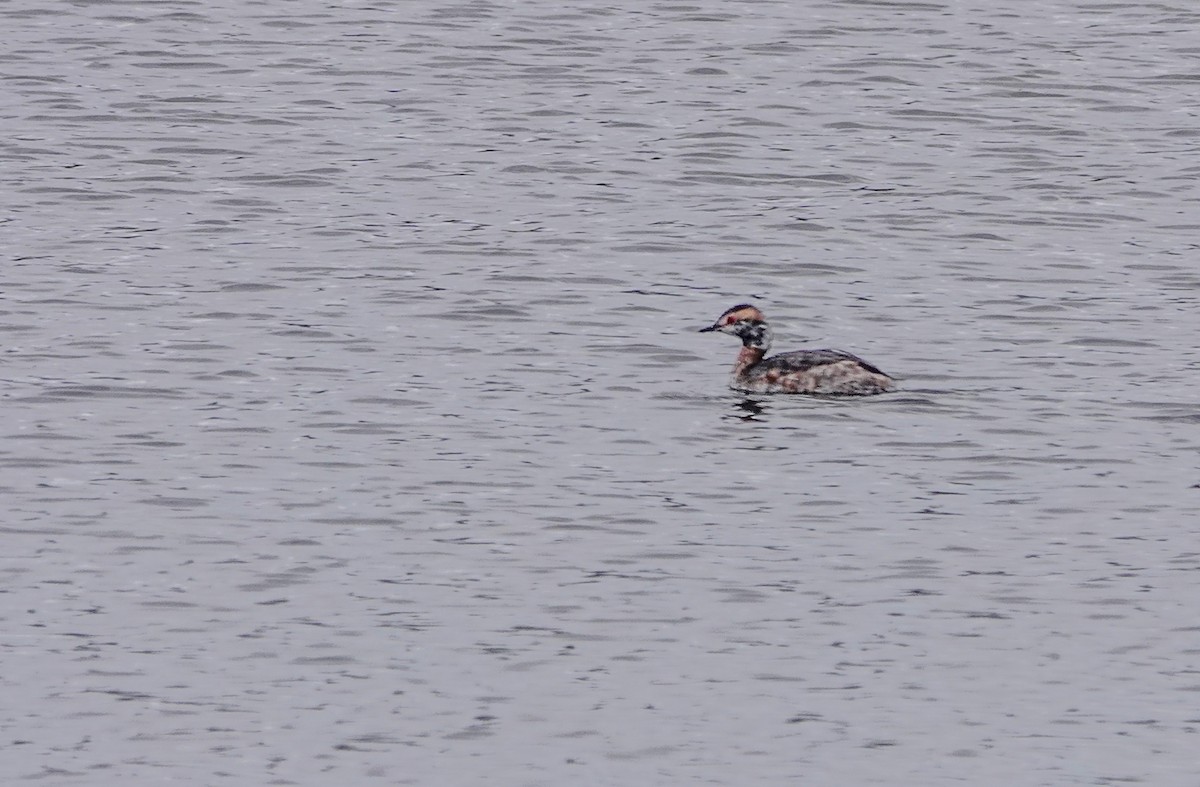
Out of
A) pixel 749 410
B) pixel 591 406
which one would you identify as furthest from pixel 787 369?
pixel 591 406

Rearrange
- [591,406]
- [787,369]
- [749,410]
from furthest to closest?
[787,369] → [749,410] → [591,406]

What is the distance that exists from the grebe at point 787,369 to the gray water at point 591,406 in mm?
236

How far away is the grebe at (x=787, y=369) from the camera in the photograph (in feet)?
61.6

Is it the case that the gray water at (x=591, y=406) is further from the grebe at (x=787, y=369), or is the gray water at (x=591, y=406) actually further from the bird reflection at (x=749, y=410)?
the grebe at (x=787, y=369)

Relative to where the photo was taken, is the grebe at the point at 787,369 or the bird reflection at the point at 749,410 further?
the grebe at the point at 787,369

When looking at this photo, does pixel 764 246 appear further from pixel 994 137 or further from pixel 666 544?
pixel 666 544

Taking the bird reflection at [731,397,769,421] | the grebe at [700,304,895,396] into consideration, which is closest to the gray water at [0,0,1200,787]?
the bird reflection at [731,397,769,421]

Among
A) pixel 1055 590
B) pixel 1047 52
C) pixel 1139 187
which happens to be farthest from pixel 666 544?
pixel 1047 52

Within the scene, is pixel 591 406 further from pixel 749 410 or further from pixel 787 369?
pixel 787 369

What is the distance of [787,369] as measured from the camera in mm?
19422

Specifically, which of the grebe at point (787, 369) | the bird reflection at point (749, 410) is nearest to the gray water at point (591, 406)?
the bird reflection at point (749, 410)

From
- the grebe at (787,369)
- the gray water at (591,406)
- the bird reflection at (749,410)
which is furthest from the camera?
the grebe at (787,369)

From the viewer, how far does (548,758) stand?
37.4 feet

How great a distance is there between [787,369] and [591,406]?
6.17 ft
